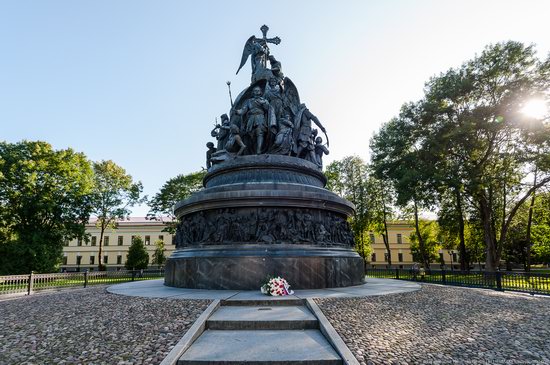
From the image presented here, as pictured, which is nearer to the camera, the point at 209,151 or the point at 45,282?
the point at 209,151

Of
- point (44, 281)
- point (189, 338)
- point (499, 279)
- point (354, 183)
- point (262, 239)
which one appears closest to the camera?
point (189, 338)

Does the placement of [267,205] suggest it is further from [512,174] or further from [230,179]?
[512,174]

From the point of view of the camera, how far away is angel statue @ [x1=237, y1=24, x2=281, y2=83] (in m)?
20.7

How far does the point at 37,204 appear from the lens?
33.3m

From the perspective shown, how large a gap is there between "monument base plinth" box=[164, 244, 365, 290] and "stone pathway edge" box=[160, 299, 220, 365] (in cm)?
386

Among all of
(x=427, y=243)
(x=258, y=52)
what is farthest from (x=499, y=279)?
(x=427, y=243)

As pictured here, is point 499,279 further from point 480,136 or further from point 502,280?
point 480,136

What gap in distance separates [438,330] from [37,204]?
1485 inches

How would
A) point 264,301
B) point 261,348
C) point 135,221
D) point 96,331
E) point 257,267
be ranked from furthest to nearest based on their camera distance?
point 135,221 → point 257,267 → point 264,301 → point 96,331 → point 261,348

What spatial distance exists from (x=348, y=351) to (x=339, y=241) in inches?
378

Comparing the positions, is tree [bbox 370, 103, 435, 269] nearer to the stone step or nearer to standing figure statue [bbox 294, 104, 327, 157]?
standing figure statue [bbox 294, 104, 327, 157]

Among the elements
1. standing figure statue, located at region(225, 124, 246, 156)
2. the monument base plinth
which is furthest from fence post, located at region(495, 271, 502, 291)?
standing figure statue, located at region(225, 124, 246, 156)

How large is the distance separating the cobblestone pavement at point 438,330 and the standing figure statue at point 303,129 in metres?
9.41

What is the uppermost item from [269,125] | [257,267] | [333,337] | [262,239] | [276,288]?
[269,125]
